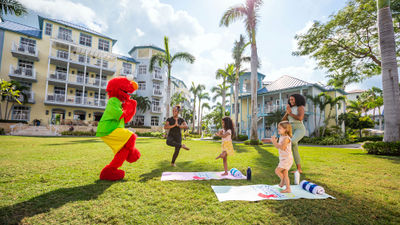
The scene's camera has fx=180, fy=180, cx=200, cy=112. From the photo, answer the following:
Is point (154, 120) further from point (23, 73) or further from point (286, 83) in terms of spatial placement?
point (286, 83)

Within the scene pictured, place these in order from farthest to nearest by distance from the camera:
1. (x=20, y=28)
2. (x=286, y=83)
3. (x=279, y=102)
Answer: (x=20, y=28) → (x=279, y=102) → (x=286, y=83)

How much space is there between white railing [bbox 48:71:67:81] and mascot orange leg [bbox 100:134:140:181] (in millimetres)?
26548

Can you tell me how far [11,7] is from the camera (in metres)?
9.75

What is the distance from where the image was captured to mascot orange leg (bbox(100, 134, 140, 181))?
3.68 metres

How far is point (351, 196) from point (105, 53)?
31607 millimetres

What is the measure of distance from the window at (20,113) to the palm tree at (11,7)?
665 inches

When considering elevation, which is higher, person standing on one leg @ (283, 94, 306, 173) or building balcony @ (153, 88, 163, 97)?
building balcony @ (153, 88, 163, 97)

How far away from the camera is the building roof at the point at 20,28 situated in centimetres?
2225

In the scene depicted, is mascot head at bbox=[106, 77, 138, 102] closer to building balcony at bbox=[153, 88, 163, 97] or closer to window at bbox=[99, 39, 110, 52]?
building balcony at bbox=[153, 88, 163, 97]

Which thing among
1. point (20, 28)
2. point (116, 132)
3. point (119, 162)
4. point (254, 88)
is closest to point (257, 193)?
point (119, 162)

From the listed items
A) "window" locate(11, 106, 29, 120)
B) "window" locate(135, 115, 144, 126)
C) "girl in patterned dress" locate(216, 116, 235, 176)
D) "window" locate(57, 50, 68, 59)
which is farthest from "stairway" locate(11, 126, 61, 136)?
"girl in patterned dress" locate(216, 116, 235, 176)

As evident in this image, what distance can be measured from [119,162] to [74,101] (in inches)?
1002

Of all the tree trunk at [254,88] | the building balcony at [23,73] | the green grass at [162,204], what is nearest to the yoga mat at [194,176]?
the green grass at [162,204]

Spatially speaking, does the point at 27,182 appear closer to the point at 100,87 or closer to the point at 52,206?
the point at 52,206
